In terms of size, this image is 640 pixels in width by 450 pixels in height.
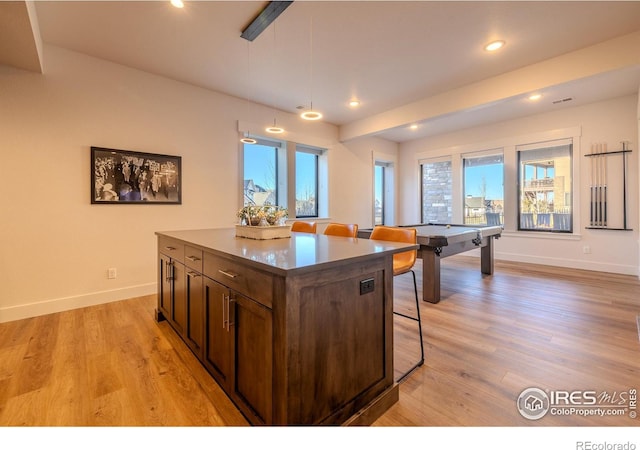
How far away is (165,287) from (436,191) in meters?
6.01

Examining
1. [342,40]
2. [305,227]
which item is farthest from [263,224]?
[342,40]

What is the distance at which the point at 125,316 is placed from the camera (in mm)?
2939

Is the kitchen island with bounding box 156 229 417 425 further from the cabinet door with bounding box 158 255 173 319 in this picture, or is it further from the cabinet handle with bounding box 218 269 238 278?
the cabinet door with bounding box 158 255 173 319

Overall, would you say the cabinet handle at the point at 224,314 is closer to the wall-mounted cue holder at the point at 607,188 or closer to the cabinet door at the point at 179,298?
the cabinet door at the point at 179,298

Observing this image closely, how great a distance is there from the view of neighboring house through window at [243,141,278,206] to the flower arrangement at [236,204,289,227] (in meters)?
2.22

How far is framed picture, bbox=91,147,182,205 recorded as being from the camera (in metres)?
3.28

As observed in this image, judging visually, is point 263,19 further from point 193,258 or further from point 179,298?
point 179,298

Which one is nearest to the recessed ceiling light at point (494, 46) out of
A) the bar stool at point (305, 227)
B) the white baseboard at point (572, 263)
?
the bar stool at point (305, 227)

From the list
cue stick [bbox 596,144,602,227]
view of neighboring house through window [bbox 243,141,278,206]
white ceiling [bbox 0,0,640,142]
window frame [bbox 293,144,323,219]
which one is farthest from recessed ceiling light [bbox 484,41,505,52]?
view of neighboring house through window [bbox 243,141,278,206]

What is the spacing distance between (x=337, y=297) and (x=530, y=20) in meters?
3.15

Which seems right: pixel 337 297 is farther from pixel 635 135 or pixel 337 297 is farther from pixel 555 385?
pixel 635 135

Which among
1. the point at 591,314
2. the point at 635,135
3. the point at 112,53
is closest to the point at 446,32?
the point at 591,314
